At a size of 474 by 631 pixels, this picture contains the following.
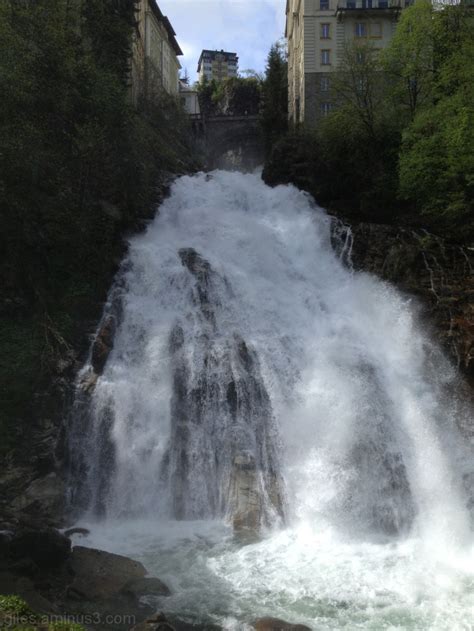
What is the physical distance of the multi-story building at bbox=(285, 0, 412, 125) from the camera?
38.8 m

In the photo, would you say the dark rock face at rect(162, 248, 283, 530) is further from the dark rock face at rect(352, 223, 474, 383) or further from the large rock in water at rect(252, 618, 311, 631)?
the dark rock face at rect(352, 223, 474, 383)

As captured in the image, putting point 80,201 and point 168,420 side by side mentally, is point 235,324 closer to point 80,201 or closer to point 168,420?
point 168,420

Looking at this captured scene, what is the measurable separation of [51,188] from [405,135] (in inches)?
598

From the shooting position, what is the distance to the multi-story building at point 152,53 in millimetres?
42344

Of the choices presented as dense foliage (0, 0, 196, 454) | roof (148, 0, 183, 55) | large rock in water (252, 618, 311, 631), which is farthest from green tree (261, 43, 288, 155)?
large rock in water (252, 618, 311, 631)

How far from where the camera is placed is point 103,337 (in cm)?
1859

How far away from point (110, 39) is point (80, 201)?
11118mm

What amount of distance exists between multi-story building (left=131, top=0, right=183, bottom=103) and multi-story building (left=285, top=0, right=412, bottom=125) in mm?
11656

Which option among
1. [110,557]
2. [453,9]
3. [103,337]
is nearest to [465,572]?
[110,557]

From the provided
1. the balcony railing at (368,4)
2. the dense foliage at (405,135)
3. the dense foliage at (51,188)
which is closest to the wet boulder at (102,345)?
the dense foliage at (51,188)

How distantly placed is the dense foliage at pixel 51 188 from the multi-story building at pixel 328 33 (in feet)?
59.9

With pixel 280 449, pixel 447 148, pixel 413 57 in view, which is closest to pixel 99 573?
pixel 280 449

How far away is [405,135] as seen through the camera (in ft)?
82.4

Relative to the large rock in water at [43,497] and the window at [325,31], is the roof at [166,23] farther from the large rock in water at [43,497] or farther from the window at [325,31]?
the large rock in water at [43,497]
